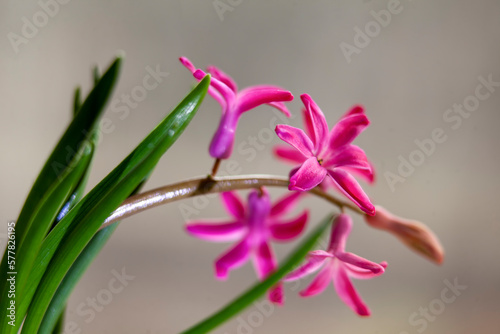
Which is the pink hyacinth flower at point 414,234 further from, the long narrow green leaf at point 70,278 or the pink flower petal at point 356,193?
the long narrow green leaf at point 70,278

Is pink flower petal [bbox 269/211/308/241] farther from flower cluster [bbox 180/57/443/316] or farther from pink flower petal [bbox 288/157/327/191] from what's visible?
pink flower petal [bbox 288/157/327/191]

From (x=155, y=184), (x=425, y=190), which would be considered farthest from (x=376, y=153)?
(x=155, y=184)

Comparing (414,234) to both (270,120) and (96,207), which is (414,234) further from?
(270,120)

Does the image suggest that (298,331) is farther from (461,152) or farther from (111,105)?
(111,105)

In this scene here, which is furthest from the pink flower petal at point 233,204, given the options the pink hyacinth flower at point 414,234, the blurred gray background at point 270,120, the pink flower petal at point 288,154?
the blurred gray background at point 270,120

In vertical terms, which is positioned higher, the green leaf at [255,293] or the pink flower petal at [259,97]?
the pink flower petal at [259,97]

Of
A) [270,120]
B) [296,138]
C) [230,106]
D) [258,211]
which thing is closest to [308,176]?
[296,138]
